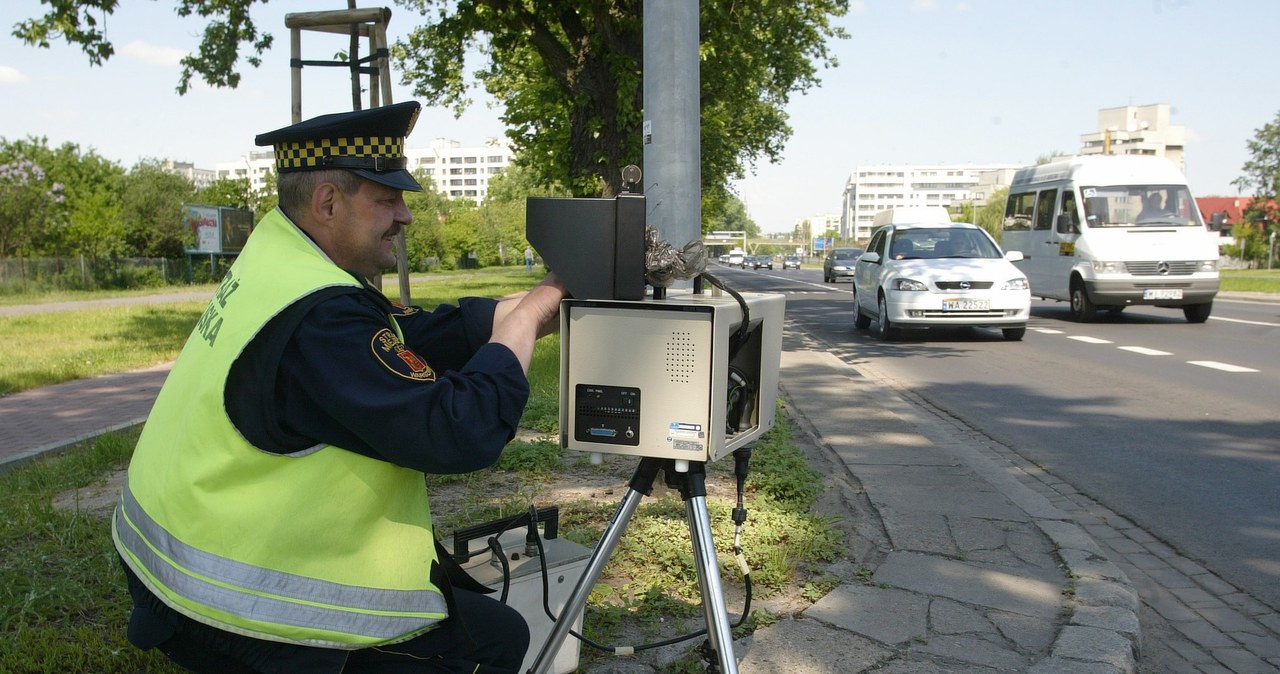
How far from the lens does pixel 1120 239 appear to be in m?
16.8

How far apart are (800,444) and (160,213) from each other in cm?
5491

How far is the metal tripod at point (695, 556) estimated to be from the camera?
2.36 metres

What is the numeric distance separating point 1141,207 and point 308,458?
59.3ft

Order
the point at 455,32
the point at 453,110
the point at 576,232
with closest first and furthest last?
1. the point at 576,232
2. the point at 455,32
3. the point at 453,110

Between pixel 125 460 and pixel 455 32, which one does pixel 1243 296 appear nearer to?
pixel 455 32

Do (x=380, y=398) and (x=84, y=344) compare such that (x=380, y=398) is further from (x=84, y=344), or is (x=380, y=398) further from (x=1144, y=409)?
(x=84, y=344)

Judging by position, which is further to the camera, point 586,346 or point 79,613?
point 79,613

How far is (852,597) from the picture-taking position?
3.83 meters

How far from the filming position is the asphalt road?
5.39 metres

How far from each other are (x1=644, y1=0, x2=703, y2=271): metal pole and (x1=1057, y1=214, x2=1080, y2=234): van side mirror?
1419 cm

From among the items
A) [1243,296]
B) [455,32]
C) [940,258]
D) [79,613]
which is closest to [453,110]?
[455,32]

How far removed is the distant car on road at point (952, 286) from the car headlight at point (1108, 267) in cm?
282

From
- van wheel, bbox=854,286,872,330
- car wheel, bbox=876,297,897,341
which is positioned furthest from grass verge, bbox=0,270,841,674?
van wheel, bbox=854,286,872,330

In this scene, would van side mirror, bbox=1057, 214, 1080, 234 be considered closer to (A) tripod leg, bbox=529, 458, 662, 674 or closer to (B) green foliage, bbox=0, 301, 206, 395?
(B) green foliage, bbox=0, 301, 206, 395
